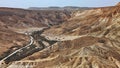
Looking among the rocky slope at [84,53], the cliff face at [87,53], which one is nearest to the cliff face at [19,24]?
the rocky slope at [84,53]

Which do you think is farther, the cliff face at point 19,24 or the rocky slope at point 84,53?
the cliff face at point 19,24

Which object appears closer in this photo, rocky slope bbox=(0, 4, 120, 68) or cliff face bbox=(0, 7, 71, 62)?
rocky slope bbox=(0, 4, 120, 68)

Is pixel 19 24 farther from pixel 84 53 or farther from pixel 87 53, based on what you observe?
pixel 87 53

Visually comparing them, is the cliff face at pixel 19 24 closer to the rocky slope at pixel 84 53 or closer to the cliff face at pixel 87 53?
the rocky slope at pixel 84 53

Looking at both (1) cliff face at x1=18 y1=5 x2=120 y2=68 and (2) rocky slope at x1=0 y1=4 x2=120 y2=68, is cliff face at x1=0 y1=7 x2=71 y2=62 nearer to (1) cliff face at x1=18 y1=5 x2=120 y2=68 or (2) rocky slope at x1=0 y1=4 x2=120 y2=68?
(2) rocky slope at x1=0 y1=4 x2=120 y2=68

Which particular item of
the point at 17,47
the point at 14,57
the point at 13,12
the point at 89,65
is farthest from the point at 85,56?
the point at 13,12

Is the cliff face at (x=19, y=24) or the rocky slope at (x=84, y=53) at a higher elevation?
the rocky slope at (x=84, y=53)

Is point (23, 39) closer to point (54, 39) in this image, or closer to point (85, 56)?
point (54, 39)

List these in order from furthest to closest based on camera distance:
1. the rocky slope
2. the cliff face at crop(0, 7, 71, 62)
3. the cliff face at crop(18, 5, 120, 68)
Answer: the cliff face at crop(0, 7, 71, 62) < the rocky slope < the cliff face at crop(18, 5, 120, 68)

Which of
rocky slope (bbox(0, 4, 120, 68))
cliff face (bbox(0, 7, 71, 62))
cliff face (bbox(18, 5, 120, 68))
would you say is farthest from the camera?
cliff face (bbox(0, 7, 71, 62))

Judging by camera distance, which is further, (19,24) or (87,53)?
(19,24)

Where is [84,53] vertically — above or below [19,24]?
above

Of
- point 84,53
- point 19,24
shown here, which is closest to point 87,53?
point 84,53

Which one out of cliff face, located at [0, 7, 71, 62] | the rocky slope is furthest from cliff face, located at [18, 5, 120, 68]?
cliff face, located at [0, 7, 71, 62]
